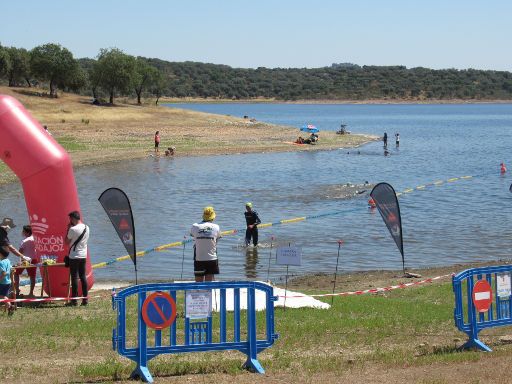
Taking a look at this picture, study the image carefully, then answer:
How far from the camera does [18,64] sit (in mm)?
98562

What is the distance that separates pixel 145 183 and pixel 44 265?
90.3ft

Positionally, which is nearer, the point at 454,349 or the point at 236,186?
the point at 454,349

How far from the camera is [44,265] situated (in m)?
14.6

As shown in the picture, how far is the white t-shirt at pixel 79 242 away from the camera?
13.8 meters

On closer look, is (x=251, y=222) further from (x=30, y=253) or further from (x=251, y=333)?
(x=251, y=333)

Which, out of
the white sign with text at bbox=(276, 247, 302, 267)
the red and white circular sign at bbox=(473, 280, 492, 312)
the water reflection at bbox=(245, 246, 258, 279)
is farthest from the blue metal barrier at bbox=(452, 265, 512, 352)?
the water reflection at bbox=(245, 246, 258, 279)

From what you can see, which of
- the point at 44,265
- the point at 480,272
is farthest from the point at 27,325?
the point at 480,272

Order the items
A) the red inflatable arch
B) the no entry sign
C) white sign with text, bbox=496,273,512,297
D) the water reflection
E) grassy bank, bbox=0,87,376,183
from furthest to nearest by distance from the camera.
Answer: grassy bank, bbox=0,87,376,183 < the water reflection < the red inflatable arch < white sign with text, bbox=496,273,512,297 < the no entry sign

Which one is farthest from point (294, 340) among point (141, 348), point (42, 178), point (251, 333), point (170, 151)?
point (170, 151)

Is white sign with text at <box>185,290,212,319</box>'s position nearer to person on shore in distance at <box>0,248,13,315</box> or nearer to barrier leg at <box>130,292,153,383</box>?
barrier leg at <box>130,292,153,383</box>

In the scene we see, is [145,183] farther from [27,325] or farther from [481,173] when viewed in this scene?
[27,325]

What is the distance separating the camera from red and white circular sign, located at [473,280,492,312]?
1063cm

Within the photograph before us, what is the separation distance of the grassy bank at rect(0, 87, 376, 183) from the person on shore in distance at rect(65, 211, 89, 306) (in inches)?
1379

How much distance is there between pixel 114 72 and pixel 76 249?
268 ft
